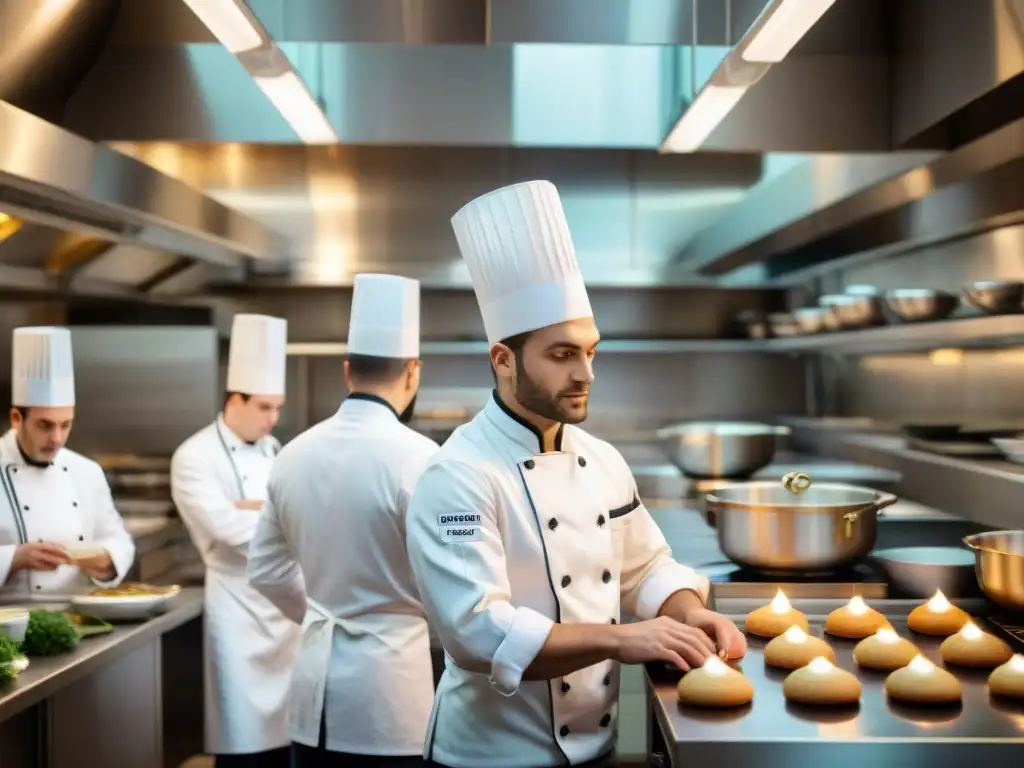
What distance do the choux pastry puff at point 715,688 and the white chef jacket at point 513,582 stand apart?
0.20 metres

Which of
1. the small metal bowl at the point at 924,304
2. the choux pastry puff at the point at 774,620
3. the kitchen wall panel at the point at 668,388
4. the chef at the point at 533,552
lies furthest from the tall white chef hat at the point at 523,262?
the kitchen wall panel at the point at 668,388

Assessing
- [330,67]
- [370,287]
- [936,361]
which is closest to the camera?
[370,287]

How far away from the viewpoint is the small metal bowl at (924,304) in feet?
9.64

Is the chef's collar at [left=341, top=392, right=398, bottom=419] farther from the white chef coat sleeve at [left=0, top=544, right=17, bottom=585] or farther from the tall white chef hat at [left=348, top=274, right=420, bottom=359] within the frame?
the white chef coat sleeve at [left=0, top=544, right=17, bottom=585]

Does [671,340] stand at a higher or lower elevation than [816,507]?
higher

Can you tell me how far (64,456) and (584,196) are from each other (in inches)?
97.7

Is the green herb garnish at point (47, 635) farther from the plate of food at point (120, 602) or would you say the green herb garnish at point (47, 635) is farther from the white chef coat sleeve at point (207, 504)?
the white chef coat sleeve at point (207, 504)

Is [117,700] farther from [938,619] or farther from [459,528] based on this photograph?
[938,619]

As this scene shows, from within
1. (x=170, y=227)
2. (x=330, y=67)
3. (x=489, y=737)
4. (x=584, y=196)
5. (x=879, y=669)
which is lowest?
(x=489, y=737)

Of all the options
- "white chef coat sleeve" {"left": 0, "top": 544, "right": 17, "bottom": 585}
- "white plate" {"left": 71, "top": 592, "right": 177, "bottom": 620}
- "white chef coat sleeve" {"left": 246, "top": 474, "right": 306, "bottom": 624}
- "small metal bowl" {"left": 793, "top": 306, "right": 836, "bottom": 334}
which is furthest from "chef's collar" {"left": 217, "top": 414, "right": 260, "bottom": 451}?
"small metal bowl" {"left": 793, "top": 306, "right": 836, "bottom": 334}

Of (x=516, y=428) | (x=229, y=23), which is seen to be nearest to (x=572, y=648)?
(x=516, y=428)

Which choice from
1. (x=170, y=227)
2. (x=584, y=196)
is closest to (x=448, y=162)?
(x=584, y=196)

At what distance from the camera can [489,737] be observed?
5.67 ft

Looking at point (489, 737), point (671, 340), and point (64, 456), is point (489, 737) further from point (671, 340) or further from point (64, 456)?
point (671, 340)
